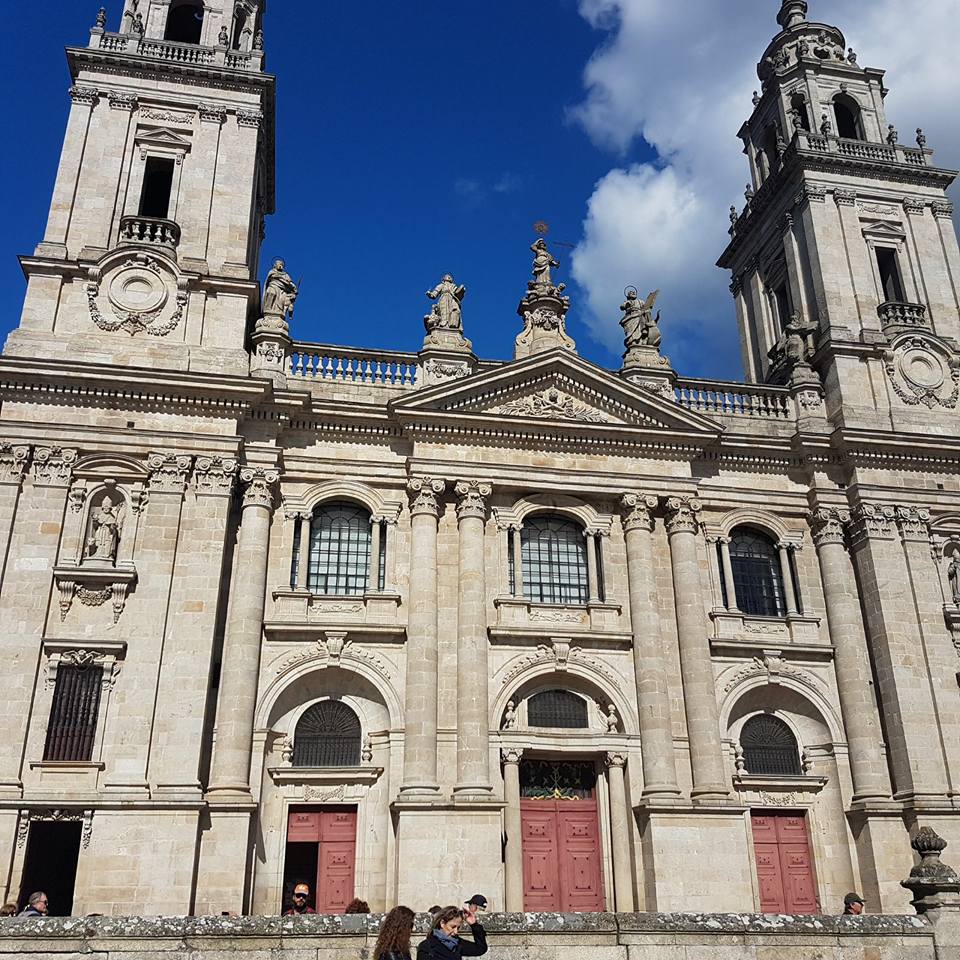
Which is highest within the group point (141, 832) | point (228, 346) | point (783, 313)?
point (783, 313)

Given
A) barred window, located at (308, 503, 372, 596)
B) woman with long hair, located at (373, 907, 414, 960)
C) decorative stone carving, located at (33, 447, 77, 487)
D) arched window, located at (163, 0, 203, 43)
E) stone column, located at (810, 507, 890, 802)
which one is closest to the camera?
woman with long hair, located at (373, 907, 414, 960)

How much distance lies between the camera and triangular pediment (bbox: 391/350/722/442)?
25250 mm

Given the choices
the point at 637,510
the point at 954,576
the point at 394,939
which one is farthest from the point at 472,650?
the point at 394,939

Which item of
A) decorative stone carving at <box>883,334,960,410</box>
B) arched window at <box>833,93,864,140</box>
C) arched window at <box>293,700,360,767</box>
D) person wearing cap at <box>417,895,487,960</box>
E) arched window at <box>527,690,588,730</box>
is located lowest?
person wearing cap at <box>417,895,487,960</box>

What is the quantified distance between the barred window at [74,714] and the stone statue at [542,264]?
15716mm

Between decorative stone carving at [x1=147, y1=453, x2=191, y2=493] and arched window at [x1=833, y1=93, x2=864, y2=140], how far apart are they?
2476 centimetres

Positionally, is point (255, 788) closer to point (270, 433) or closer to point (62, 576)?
point (62, 576)

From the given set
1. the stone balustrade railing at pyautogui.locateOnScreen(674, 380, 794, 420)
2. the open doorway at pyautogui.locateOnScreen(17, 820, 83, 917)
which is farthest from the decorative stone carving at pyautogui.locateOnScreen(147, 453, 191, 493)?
the stone balustrade railing at pyautogui.locateOnScreen(674, 380, 794, 420)

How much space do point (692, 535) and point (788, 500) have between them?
11.2 feet

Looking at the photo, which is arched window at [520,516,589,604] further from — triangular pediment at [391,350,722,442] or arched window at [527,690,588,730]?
triangular pediment at [391,350,722,442]

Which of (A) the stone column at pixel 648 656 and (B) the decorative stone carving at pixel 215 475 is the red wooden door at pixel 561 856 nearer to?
(A) the stone column at pixel 648 656

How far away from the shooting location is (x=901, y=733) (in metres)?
23.6

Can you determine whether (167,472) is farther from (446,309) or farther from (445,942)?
(445,942)

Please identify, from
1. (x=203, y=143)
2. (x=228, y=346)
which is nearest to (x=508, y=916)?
(x=228, y=346)
